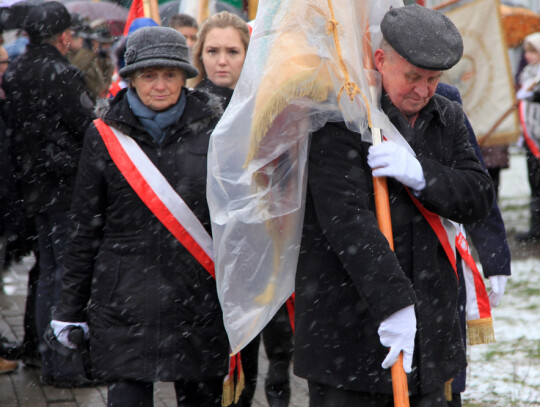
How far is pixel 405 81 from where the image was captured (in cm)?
298

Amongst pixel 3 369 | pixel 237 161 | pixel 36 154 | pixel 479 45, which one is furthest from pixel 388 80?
pixel 479 45

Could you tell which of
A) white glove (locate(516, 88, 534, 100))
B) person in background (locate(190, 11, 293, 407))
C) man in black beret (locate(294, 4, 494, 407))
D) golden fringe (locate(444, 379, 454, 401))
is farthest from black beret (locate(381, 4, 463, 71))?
white glove (locate(516, 88, 534, 100))

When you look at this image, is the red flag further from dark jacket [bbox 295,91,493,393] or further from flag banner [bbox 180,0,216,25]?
dark jacket [bbox 295,91,493,393]

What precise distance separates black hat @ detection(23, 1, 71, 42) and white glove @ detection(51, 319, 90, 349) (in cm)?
238

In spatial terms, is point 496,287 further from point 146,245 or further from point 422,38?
point 146,245

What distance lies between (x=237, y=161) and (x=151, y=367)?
39.4 inches

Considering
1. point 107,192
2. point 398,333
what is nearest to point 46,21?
point 107,192

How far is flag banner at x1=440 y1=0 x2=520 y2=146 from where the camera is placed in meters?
8.30

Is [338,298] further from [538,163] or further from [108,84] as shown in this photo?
[538,163]

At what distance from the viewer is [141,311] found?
365cm

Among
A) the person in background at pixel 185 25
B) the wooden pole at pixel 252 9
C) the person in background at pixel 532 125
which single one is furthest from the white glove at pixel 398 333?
the person in background at pixel 532 125

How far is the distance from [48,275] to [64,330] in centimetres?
183

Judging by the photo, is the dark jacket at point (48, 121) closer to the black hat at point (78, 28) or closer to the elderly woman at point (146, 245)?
the black hat at point (78, 28)

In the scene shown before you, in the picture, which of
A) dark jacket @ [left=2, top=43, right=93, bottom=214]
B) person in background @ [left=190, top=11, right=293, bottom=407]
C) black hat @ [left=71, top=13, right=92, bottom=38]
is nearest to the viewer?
person in background @ [left=190, top=11, right=293, bottom=407]
